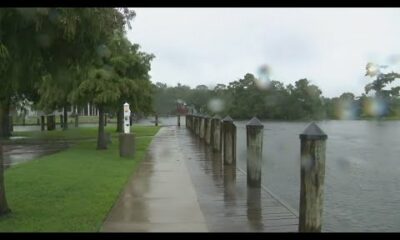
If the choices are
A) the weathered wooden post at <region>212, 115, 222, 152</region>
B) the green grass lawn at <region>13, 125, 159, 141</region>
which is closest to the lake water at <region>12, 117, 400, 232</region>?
the weathered wooden post at <region>212, 115, 222, 152</region>

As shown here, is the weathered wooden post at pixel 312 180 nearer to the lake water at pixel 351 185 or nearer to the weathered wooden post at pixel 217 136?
the lake water at pixel 351 185

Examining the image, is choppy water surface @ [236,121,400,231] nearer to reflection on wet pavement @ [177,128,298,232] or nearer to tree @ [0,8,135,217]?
reflection on wet pavement @ [177,128,298,232]

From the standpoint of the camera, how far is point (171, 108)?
80562 millimetres

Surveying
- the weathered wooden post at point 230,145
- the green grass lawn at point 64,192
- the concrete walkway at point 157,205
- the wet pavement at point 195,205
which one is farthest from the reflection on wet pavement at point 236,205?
the green grass lawn at point 64,192

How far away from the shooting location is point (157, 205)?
9.25 meters

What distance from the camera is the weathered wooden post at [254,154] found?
11.6 m

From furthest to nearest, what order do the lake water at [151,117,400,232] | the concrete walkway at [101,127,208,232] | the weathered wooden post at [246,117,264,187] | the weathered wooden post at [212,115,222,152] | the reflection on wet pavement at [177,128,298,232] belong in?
1. the weathered wooden post at [212,115,222,152]
2. the weathered wooden post at [246,117,264,187]
3. the lake water at [151,117,400,232]
4. the reflection on wet pavement at [177,128,298,232]
5. the concrete walkway at [101,127,208,232]

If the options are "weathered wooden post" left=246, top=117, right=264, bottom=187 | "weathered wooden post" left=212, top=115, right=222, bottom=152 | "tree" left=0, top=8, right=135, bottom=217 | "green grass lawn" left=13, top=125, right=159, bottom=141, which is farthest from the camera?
"green grass lawn" left=13, top=125, right=159, bottom=141

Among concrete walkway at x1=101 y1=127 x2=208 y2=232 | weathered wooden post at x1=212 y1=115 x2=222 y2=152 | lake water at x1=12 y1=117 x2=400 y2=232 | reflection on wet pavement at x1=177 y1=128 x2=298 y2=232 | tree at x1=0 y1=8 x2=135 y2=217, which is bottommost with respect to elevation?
lake water at x1=12 y1=117 x2=400 y2=232

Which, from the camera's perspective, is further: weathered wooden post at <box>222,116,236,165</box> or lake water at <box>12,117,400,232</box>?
weathered wooden post at <box>222,116,236,165</box>

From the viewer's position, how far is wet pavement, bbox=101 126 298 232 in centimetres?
778

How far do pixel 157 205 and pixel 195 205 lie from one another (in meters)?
0.60

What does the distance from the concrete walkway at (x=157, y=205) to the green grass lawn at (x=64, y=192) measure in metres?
0.22

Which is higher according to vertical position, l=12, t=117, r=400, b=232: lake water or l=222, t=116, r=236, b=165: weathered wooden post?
l=222, t=116, r=236, b=165: weathered wooden post
